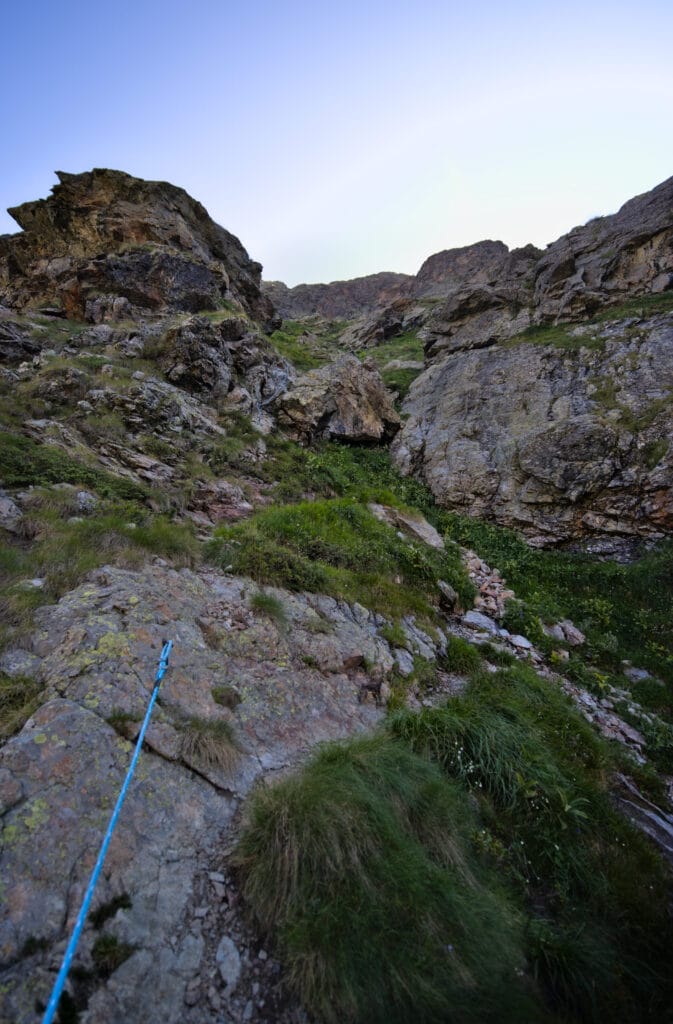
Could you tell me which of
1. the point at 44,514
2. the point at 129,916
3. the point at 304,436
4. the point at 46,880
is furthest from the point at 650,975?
the point at 304,436

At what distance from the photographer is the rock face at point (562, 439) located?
11.3m

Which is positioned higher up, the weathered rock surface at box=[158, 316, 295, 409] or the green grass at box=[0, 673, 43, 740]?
the weathered rock surface at box=[158, 316, 295, 409]

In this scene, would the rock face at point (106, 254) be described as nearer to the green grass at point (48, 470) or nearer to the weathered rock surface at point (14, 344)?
the weathered rock surface at point (14, 344)

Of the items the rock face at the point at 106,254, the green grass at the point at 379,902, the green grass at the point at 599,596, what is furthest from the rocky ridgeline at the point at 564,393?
the rock face at the point at 106,254

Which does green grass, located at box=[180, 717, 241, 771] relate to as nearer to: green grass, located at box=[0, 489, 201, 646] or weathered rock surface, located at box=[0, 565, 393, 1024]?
weathered rock surface, located at box=[0, 565, 393, 1024]

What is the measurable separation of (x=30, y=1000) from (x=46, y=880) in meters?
0.50

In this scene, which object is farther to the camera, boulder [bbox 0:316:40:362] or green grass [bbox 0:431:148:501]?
boulder [bbox 0:316:40:362]

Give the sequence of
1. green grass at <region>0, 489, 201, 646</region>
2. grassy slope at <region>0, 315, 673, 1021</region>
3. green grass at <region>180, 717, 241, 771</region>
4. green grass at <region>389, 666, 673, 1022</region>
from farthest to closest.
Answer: green grass at <region>0, 489, 201, 646</region>
green grass at <region>180, 717, 241, 771</region>
green grass at <region>389, 666, 673, 1022</region>
grassy slope at <region>0, 315, 673, 1021</region>

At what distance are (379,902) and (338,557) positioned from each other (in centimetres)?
534

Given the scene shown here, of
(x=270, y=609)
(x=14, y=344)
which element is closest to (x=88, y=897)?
(x=270, y=609)

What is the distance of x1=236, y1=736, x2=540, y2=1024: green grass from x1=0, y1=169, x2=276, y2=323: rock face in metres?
17.5

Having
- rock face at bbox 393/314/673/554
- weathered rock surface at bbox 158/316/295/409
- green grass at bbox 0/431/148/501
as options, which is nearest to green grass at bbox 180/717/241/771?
green grass at bbox 0/431/148/501

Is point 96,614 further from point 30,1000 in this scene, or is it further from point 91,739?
point 30,1000

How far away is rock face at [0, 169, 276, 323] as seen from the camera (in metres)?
15.9
